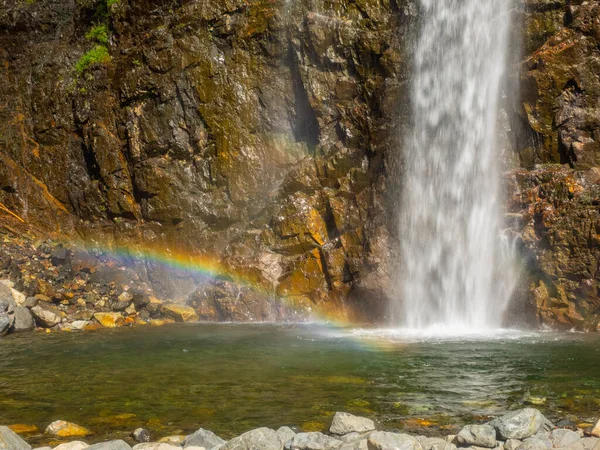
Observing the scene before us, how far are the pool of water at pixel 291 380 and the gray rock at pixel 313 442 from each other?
1.00m

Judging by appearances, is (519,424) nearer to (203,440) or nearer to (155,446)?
(203,440)

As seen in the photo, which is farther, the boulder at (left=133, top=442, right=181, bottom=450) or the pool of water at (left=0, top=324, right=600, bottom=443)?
the pool of water at (left=0, top=324, right=600, bottom=443)

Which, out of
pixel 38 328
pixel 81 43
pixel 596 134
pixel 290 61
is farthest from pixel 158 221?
pixel 596 134

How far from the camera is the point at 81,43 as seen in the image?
27375mm

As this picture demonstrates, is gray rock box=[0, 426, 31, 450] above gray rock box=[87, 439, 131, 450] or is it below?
above

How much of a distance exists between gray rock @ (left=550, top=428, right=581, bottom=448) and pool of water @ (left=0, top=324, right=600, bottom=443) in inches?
47.2

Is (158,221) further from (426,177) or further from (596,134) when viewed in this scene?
(596,134)

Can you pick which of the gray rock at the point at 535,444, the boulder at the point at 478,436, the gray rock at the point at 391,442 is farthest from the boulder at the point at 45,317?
the gray rock at the point at 535,444

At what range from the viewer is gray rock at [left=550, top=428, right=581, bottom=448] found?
21.5 ft

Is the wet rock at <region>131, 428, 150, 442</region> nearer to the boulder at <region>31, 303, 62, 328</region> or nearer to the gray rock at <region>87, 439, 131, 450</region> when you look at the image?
the gray rock at <region>87, 439, 131, 450</region>

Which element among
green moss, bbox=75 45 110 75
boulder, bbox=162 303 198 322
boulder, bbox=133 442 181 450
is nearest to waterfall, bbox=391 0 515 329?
boulder, bbox=162 303 198 322

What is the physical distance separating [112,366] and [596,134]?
15033mm

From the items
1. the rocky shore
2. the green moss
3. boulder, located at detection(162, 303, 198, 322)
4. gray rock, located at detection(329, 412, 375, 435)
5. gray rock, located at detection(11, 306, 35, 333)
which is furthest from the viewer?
the green moss

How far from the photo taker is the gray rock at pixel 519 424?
680cm
